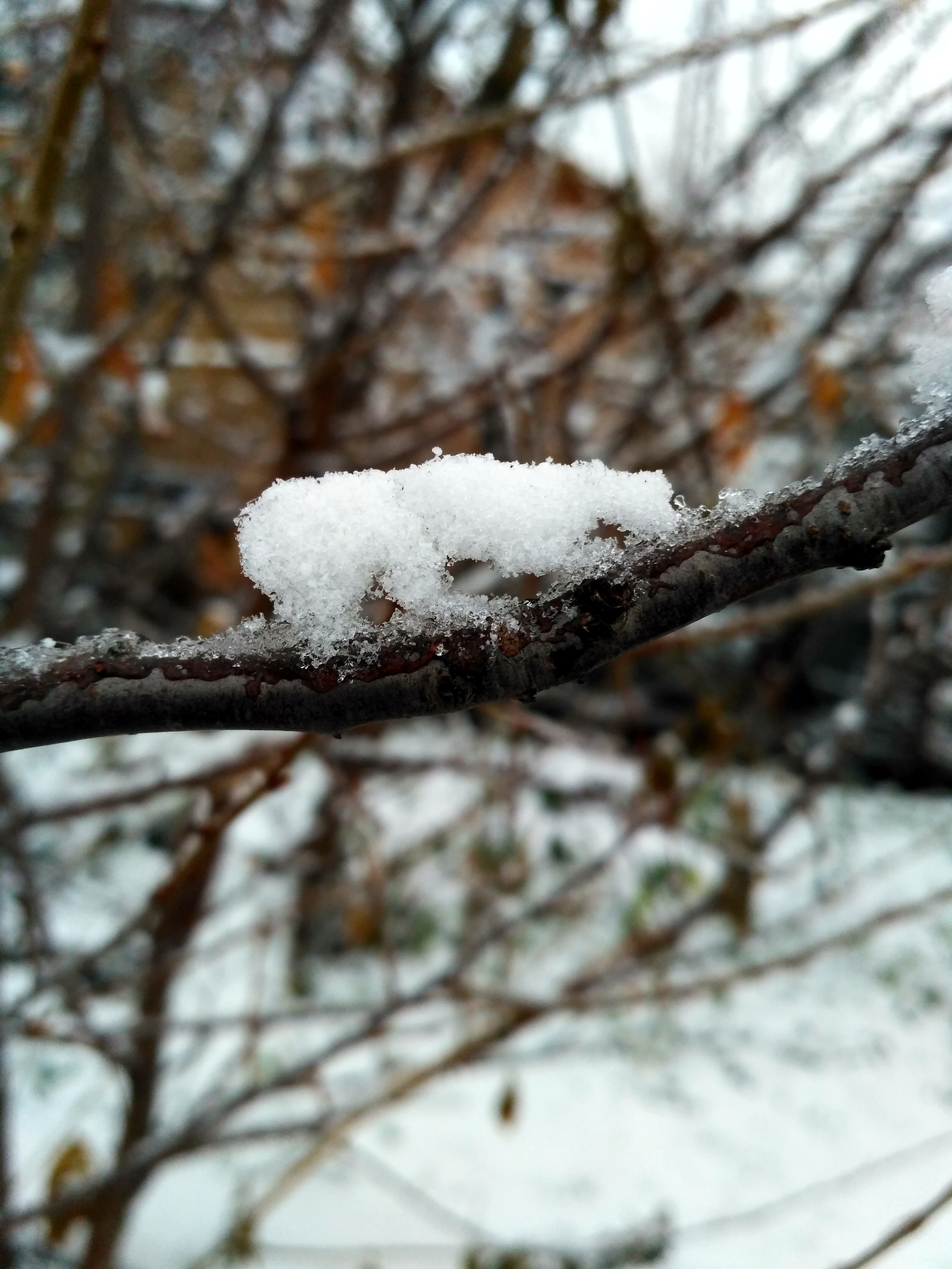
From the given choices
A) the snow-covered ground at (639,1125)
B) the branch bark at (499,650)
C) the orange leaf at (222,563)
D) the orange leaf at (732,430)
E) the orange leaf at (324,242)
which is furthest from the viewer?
the orange leaf at (222,563)

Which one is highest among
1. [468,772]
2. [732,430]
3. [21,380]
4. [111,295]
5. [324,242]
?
[324,242]

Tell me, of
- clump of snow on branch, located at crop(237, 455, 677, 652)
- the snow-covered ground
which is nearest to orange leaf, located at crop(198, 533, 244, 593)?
the snow-covered ground

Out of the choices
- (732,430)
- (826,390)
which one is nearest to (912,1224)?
(826,390)

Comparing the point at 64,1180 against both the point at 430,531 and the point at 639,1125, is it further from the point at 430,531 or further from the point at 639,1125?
the point at 430,531

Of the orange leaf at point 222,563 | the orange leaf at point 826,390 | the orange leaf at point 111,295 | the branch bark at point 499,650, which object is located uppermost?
the orange leaf at point 111,295

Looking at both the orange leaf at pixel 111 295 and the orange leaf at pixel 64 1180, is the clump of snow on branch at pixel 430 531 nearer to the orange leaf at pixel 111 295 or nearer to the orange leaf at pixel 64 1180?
the orange leaf at pixel 64 1180

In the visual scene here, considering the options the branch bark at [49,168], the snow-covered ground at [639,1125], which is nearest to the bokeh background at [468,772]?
the snow-covered ground at [639,1125]
